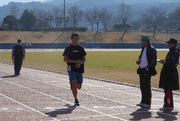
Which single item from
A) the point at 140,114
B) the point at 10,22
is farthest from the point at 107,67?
the point at 10,22

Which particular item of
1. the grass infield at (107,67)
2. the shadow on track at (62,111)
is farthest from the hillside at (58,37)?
the shadow on track at (62,111)

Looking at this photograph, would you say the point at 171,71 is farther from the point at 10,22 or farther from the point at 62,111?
the point at 10,22

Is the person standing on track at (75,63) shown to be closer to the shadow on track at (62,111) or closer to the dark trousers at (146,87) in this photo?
the shadow on track at (62,111)

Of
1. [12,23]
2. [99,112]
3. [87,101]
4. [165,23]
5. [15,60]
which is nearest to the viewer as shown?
[99,112]

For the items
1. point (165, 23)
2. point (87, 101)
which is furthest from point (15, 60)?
point (165, 23)

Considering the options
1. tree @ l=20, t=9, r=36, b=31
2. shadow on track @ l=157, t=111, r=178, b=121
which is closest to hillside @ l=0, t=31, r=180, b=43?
tree @ l=20, t=9, r=36, b=31

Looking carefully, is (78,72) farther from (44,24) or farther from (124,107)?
(44,24)

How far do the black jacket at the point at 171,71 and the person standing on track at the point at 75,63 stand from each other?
2.39 meters

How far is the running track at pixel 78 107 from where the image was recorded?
11664 mm

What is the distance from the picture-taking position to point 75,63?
13922 mm

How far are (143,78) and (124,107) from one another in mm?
955

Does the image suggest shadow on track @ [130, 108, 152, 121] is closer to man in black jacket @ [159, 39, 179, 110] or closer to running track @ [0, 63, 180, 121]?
running track @ [0, 63, 180, 121]

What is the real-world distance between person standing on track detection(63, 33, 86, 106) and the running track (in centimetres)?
60

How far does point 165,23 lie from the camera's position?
16850 cm
